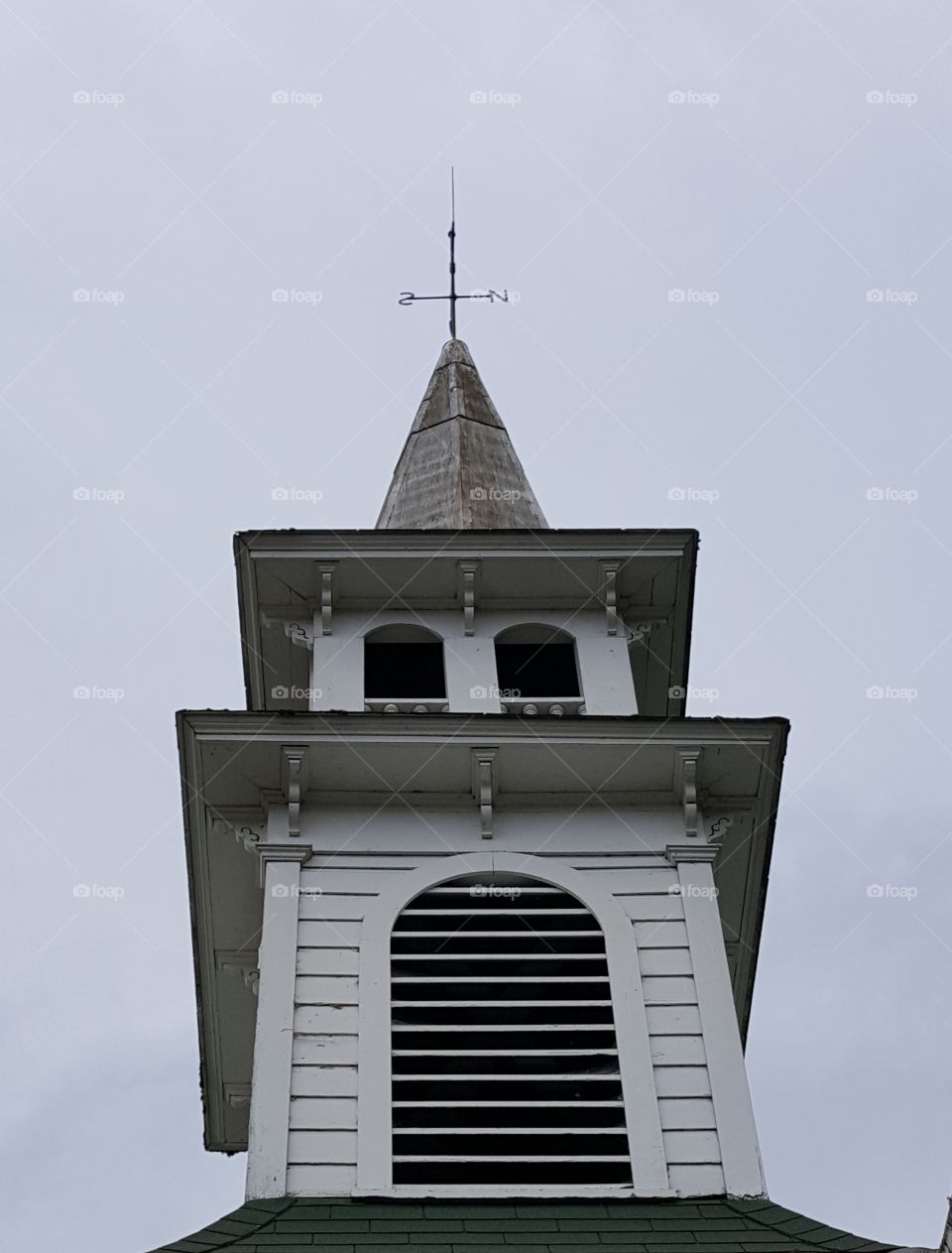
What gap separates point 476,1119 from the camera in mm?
16750

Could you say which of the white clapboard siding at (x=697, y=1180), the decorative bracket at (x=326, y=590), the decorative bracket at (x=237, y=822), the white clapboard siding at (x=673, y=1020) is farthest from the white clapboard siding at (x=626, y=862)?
the decorative bracket at (x=326, y=590)

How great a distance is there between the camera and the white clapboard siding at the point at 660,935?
18453 millimetres

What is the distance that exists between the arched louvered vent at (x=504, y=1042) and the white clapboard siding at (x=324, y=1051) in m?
0.38

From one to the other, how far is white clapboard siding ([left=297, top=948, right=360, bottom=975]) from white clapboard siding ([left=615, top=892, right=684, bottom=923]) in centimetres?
256

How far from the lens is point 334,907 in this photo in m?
18.7

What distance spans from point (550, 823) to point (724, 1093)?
3.71 m

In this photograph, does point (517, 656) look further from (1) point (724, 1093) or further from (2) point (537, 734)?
(1) point (724, 1093)

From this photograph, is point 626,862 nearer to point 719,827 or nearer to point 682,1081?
point 719,827

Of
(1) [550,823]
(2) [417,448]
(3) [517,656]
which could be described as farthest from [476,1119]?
(2) [417,448]

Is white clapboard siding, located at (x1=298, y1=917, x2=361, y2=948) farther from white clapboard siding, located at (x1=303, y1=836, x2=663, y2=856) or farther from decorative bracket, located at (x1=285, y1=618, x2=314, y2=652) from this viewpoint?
decorative bracket, located at (x1=285, y1=618, x2=314, y2=652)

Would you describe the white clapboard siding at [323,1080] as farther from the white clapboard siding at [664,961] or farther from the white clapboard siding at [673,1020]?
the white clapboard siding at [664,961]

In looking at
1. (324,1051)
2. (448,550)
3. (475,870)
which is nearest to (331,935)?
(324,1051)

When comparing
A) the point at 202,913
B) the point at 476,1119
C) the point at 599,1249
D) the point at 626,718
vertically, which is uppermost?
the point at 626,718

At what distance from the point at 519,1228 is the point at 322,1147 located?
1.92 m
